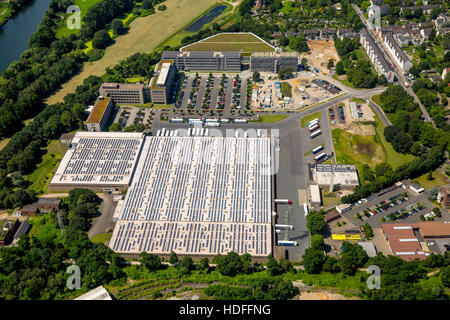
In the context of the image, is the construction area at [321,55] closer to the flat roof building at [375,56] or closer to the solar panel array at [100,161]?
the flat roof building at [375,56]

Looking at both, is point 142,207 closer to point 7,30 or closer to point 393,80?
point 393,80

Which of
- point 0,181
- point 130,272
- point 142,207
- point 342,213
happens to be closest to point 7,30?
point 0,181

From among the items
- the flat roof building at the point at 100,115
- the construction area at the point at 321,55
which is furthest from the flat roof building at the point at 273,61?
the flat roof building at the point at 100,115

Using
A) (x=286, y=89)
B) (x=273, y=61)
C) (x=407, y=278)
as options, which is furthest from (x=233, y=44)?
(x=407, y=278)

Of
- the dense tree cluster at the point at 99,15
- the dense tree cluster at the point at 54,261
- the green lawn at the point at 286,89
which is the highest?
the dense tree cluster at the point at 99,15

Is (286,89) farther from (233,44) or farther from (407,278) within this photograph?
(407,278)

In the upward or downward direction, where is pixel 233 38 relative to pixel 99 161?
upward
